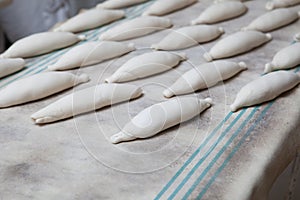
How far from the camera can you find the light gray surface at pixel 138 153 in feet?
2.97

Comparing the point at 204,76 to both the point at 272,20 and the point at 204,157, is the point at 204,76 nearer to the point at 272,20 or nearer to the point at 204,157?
the point at 204,157

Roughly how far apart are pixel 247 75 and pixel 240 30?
0.41 meters

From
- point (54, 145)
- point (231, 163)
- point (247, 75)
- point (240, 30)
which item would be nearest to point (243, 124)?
point (231, 163)

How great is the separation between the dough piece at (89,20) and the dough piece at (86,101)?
573 millimetres

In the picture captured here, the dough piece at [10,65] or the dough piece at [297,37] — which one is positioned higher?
the dough piece at [10,65]

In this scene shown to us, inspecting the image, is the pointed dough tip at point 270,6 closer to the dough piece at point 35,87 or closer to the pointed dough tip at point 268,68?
the pointed dough tip at point 268,68

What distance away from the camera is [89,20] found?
175 cm

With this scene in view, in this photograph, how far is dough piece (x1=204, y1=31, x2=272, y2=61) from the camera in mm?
1462

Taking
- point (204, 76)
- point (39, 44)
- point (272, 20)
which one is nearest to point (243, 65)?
point (204, 76)

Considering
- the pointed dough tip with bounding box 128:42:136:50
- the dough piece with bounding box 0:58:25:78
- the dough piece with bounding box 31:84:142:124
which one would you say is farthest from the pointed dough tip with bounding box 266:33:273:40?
the dough piece with bounding box 0:58:25:78

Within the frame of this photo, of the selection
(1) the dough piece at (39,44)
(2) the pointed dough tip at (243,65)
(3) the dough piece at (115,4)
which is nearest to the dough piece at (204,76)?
(2) the pointed dough tip at (243,65)

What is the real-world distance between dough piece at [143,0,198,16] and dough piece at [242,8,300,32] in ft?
1.30

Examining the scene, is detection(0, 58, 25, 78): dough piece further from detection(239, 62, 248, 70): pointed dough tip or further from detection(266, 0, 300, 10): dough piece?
detection(266, 0, 300, 10): dough piece

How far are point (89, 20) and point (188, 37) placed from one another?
0.46 metres
